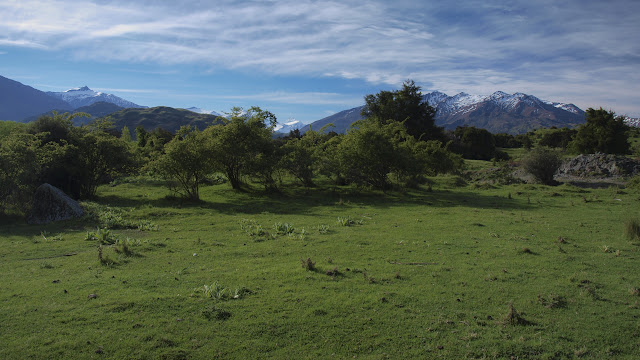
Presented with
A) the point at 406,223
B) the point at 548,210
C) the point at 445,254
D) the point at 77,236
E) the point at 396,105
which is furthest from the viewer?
the point at 396,105

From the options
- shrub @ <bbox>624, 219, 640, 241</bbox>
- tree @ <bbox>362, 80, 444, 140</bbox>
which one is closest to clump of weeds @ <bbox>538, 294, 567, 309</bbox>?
shrub @ <bbox>624, 219, 640, 241</bbox>

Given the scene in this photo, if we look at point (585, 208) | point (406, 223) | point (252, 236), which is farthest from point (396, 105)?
point (252, 236)

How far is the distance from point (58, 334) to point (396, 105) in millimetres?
58372

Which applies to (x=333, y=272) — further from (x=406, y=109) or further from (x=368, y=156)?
(x=406, y=109)

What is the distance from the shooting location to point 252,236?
1504 cm

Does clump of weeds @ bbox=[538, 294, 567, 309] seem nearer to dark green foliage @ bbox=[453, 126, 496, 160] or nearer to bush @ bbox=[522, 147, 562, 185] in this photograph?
bush @ bbox=[522, 147, 562, 185]

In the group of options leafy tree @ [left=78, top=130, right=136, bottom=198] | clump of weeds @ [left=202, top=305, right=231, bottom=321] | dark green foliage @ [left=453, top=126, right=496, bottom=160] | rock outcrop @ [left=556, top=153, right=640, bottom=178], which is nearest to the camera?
clump of weeds @ [left=202, top=305, right=231, bottom=321]

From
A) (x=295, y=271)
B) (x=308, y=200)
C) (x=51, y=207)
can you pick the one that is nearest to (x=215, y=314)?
(x=295, y=271)

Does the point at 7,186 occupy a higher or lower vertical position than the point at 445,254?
higher

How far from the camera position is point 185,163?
23797 mm

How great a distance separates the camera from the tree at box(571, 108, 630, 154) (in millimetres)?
48000

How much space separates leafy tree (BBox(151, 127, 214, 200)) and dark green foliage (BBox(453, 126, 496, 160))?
56.2 m

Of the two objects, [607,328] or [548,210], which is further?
[548,210]

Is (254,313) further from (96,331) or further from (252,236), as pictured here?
(252,236)
